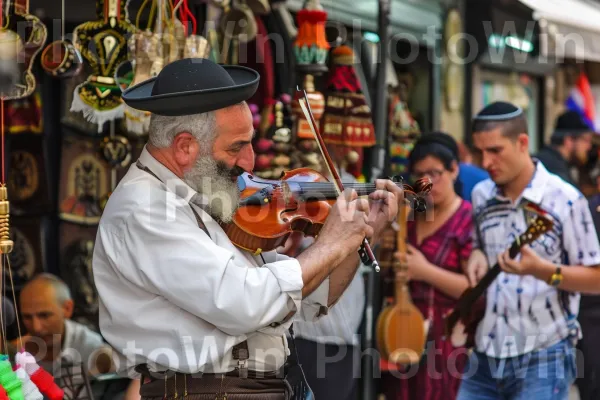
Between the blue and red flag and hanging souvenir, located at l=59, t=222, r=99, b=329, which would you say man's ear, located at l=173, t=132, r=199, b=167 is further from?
the blue and red flag

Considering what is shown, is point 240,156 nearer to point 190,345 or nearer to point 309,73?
point 190,345

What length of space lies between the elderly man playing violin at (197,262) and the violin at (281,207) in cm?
4

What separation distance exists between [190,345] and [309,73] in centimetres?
226

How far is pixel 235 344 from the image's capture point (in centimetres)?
302

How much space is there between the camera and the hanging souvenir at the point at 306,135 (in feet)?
15.8

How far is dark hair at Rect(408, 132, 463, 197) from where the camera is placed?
5371 millimetres

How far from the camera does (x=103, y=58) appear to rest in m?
4.16

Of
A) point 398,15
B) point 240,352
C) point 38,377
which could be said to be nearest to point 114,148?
point 38,377

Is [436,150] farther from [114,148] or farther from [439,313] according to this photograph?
[114,148]

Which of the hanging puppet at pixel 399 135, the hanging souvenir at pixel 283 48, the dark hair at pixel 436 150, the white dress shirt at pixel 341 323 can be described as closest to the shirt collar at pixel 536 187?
the dark hair at pixel 436 150

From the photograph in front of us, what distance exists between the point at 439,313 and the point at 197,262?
8.86ft

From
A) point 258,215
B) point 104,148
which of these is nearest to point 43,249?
point 104,148

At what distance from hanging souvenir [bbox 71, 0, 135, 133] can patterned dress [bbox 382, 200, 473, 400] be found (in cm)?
188

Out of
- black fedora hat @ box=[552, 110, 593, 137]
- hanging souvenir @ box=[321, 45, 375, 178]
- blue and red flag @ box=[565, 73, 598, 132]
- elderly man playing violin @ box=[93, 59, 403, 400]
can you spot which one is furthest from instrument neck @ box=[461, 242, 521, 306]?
blue and red flag @ box=[565, 73, 598, 132]
